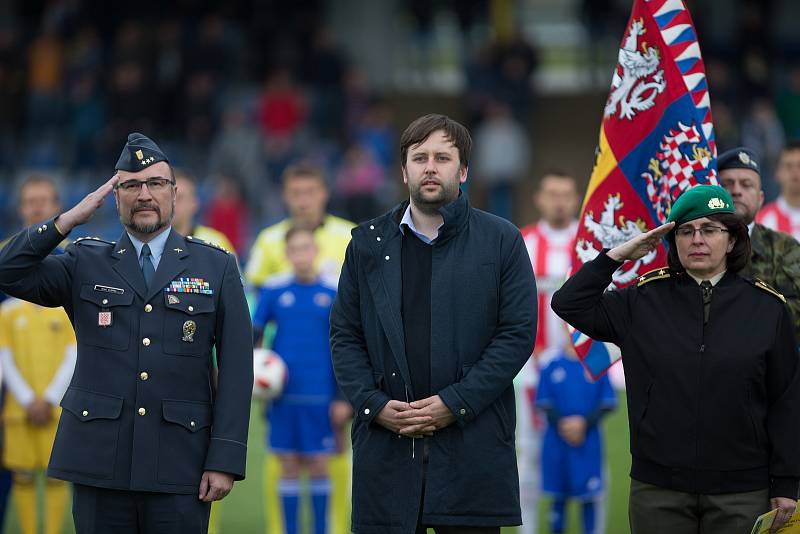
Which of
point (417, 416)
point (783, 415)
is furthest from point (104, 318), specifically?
point (783, 415)

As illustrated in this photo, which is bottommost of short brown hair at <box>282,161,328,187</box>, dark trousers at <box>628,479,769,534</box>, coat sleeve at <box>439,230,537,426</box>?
dark trousers at <box>628,479,769,534</box>

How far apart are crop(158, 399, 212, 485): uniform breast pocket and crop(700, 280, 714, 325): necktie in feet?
6.52

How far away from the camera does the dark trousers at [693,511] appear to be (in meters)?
5.01

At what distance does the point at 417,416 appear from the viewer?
198 inches

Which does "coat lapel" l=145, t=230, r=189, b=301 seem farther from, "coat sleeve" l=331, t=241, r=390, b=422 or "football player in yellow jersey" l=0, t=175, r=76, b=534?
"football player in yellow jersey" l=0, t=175, r=76, b=534

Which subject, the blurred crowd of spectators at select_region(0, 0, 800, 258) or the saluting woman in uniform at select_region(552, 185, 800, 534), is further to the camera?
the blurred crowd of spectators at select_region(0, 0, 800, 258)

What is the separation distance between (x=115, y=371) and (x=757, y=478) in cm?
248

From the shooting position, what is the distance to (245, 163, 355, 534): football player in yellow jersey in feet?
27.0

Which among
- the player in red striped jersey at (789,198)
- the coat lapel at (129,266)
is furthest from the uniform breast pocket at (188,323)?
the player in red striped jersey at (789,198)

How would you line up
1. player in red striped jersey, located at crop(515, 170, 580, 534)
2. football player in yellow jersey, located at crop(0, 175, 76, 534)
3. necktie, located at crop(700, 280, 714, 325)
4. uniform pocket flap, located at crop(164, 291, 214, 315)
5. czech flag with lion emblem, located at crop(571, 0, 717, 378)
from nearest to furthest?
necktie, located at crop(700, 280, 714, 325) → uniform pocket flap, located at crop(164, 291, 214, 315) → czech flag with lion emblem, located at crop(571, 0, 717, 378) → football player in yellow jersey, located at crop(0, 175, 76, 534) → player in red striped jersey, located at crop(515, 170, 580, 534)

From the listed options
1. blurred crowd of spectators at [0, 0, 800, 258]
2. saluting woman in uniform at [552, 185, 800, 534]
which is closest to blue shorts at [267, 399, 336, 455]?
saluting woman in uniform at [552, 185, 800, 534]

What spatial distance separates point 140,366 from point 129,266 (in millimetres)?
416

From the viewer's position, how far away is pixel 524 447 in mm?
8477

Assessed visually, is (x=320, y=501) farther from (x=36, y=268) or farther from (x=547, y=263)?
(x=36, y=268)
